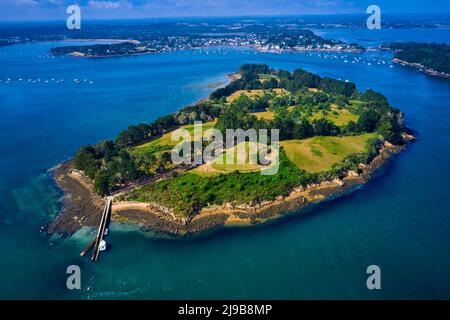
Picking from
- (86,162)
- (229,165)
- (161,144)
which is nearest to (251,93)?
(161,144)

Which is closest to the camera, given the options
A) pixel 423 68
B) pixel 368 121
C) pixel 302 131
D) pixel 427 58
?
pixel 302 131

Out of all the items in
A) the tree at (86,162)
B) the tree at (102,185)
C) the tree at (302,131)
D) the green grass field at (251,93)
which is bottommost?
the tree at (102,185)

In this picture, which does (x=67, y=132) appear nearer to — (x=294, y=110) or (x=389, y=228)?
(x=294, y=110)

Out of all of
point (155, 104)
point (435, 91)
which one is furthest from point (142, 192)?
point (435, 91)

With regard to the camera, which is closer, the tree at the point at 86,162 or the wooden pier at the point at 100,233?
the wooden pier at the point at 100,233

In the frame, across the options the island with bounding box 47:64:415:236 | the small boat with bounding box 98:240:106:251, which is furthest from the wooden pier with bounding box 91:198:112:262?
the island with bounding box 47:64:415:236

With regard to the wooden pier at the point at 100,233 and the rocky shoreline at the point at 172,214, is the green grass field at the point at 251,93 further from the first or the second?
the wooden pier at the point at 100,233

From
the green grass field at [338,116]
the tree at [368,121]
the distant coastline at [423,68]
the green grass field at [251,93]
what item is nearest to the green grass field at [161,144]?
the green grass field at [338,116]

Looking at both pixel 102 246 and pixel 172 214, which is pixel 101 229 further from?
pixel 172 214
